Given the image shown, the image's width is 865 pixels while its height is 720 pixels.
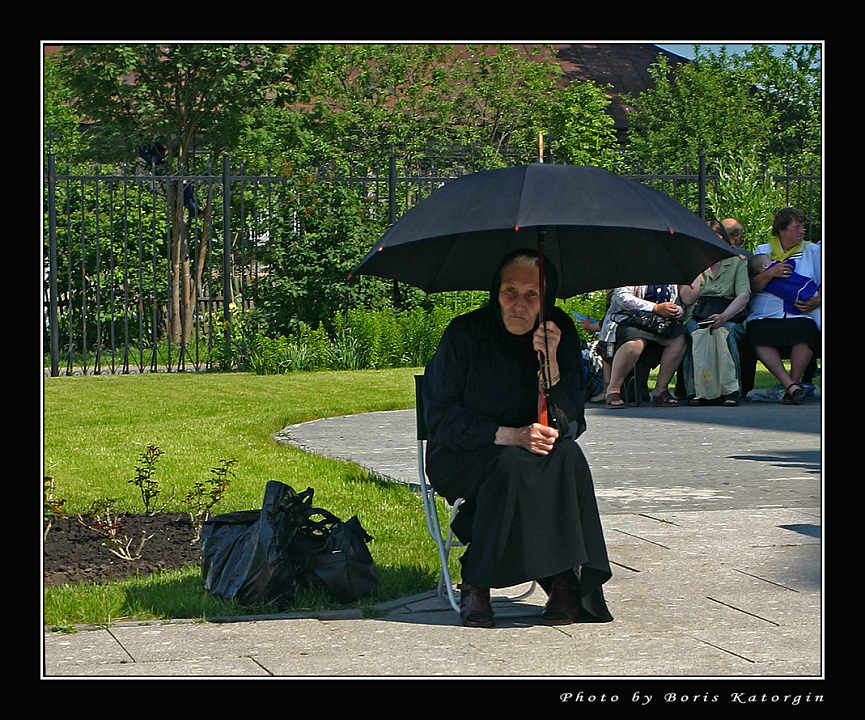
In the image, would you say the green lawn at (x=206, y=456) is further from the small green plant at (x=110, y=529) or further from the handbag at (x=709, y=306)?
the handbag at (x=709, y=306)

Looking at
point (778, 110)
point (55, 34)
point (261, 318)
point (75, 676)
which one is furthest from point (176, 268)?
point (778, 110)

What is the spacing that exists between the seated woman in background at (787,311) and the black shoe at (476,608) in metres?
7.90

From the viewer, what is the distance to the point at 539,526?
5246 millimetres

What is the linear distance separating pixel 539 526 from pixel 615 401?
7.62 meters

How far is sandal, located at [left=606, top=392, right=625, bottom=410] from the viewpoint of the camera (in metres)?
12.7

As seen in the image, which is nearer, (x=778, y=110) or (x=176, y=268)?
(x=176, y=268)

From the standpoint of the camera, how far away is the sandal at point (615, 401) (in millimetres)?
12734

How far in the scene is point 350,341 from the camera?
56.8 feet

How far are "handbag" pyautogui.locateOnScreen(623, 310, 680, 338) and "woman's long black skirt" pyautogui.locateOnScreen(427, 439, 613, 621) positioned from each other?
23.8 feet

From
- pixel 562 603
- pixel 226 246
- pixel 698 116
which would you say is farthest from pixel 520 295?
pixel 698 116

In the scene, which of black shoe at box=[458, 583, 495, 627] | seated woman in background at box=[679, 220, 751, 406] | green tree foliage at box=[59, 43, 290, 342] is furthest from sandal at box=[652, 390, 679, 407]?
green tree foliage at box=[59, 43, 290, 342]

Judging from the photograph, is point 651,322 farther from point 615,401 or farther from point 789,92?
point 789,92

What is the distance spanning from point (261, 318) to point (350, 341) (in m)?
1.28
